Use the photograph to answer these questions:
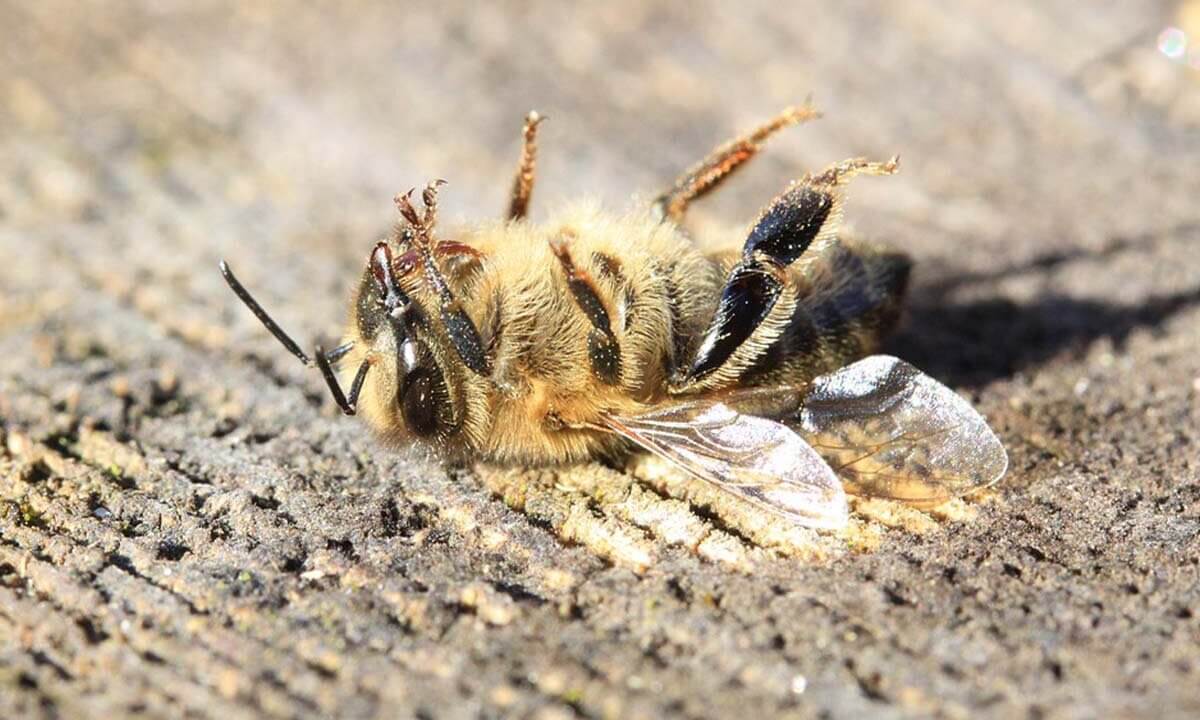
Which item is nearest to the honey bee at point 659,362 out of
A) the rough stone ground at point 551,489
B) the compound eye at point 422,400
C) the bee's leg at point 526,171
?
the compound eye at point 422,400

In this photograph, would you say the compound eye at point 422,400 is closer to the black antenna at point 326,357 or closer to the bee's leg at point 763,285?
the black antenna at point 326,357

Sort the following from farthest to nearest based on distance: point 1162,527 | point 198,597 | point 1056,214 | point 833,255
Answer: point 1056,214 → point 833,255 → point 1162,527 → point 198,597

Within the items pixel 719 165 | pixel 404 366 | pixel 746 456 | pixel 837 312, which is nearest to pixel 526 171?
pixel 719 165

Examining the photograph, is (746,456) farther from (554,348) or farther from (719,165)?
(719,165)

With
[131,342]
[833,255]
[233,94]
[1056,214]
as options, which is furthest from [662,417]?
[233,94]

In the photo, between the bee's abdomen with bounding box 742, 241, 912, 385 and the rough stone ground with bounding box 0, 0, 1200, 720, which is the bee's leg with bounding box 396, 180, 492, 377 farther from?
the bee's abdomen with bounding box 742, 241, 912, 385

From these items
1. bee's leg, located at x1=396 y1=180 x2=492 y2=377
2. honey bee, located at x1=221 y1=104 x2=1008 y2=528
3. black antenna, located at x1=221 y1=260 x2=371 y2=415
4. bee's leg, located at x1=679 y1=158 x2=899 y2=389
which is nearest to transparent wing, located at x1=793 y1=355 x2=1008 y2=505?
honey bee, located at x1=221 y1=104 x2=1008 y2=528

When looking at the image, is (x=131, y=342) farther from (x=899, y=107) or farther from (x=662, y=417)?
(x=899, y=107)
